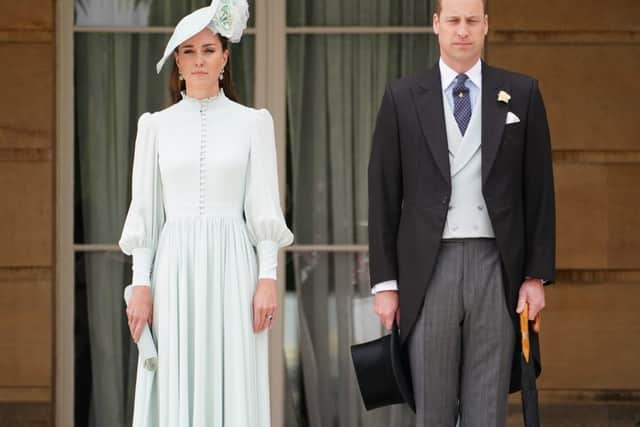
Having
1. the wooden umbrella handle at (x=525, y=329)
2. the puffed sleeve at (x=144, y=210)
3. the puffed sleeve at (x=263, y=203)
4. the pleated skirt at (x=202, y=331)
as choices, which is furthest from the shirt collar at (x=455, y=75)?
the puffed sleeve at (x=144, y=210)

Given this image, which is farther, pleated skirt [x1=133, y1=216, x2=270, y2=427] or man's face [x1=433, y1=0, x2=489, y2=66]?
pleated skirt [x1=133, y1=216, x2=270, y2=427]

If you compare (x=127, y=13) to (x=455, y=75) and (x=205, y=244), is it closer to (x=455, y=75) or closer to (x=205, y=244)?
(x=205, y=244)

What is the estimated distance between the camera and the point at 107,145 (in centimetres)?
830

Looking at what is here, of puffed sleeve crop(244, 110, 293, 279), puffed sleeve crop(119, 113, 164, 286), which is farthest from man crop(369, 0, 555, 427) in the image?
puffed sleeve crop(119, 113, 164, 286)

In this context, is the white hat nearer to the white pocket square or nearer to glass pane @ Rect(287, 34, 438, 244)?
the white pocket square

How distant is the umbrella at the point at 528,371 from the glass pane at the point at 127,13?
357cm

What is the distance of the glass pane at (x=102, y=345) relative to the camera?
8.28 meters

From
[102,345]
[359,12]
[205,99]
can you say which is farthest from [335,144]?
[205,99]

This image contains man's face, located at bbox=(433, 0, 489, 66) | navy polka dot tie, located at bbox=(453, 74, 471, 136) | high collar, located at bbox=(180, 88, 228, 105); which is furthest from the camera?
high collar, located at bbox=(180, 88, 228, 105)

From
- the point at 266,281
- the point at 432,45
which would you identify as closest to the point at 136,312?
the point at 266,281

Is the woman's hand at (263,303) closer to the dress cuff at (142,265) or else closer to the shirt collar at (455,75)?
the dress cuff at (142,265)

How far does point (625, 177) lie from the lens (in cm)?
793

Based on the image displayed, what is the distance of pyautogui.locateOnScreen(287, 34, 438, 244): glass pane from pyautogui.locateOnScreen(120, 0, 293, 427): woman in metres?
2.81

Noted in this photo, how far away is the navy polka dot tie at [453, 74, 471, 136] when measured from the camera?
521 centimetres
